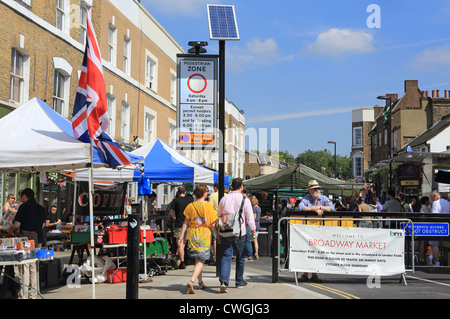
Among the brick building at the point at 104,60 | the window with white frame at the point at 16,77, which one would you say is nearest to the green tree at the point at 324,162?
the brick building at the point at 104,60

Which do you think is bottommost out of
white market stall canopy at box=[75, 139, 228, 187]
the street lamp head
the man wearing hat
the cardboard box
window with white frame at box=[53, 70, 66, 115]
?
the cardboard box

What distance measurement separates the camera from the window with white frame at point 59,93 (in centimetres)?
1991

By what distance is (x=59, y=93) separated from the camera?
66.6 feet

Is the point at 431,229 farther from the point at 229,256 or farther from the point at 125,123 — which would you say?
the point at 125,123

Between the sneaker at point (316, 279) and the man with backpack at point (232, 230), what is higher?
the man with backpack at point (232, 230)

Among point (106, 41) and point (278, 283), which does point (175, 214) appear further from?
point (106, 41)

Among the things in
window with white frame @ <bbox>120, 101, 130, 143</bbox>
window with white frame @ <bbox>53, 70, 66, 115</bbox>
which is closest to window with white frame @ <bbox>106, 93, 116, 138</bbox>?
window with white frame @ <bbox>120, 101, 130, 143</bbox>

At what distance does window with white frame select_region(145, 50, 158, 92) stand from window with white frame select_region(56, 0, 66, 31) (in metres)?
9.63

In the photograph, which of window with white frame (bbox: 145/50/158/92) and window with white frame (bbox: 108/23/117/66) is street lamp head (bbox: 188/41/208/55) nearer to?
window with white frame (bbox: 108/23/117/66)

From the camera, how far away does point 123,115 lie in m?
27.0

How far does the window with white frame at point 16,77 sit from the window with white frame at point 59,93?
Result: 2245mm

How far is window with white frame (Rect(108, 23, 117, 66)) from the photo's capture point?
83.3 ft

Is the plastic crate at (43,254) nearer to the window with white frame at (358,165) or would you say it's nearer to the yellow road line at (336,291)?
the yellow road line at (336,291)
